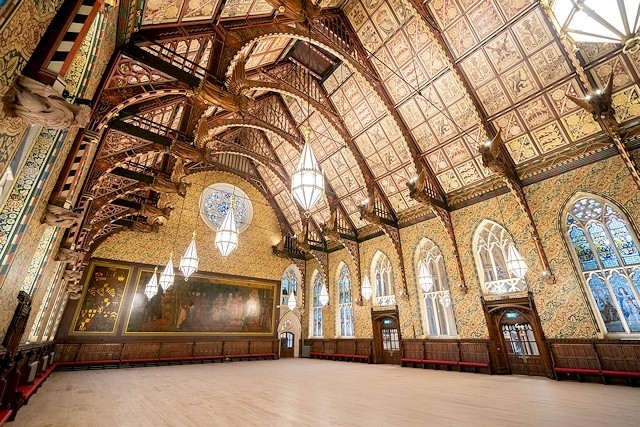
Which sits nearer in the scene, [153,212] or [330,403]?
[330,403]

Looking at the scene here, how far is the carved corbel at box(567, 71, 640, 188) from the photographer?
6947mm

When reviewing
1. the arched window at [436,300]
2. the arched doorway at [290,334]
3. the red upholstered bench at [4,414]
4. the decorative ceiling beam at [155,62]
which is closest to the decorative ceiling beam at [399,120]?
the arched window at [436,300]

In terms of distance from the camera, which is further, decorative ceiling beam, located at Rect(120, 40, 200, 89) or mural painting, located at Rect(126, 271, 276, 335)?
mural painting, located at Rect(126, 271, 276, 335)

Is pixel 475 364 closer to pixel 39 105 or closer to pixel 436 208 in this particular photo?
pixel 436 208

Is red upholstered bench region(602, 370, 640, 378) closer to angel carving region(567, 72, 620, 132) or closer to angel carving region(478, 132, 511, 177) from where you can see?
angel carving region(478, 132, 511, 177)

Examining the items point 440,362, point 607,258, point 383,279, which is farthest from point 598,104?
point 383,279

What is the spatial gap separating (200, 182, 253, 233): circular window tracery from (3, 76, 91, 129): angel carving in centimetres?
1441

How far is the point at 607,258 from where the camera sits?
8.34 metres

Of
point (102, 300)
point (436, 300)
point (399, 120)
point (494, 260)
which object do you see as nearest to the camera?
point (494, 260)

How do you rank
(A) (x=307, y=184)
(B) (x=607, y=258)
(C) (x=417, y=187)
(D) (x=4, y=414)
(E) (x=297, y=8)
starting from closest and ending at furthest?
1. (D) (x=4, y=414)
2. (E) (x=297, y=8)
3. (A) (x=307, y=184)
4. (B) (x=607, y=258)
5. (C) (x=417, y=187)

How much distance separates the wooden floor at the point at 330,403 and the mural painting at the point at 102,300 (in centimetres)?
513

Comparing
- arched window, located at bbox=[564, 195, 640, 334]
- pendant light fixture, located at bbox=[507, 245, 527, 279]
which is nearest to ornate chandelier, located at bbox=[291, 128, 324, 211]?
pendant light fixture, located at bbox=[507, 245, 527, 279]

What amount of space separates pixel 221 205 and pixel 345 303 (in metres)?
10.0

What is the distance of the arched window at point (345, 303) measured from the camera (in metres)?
16.4
